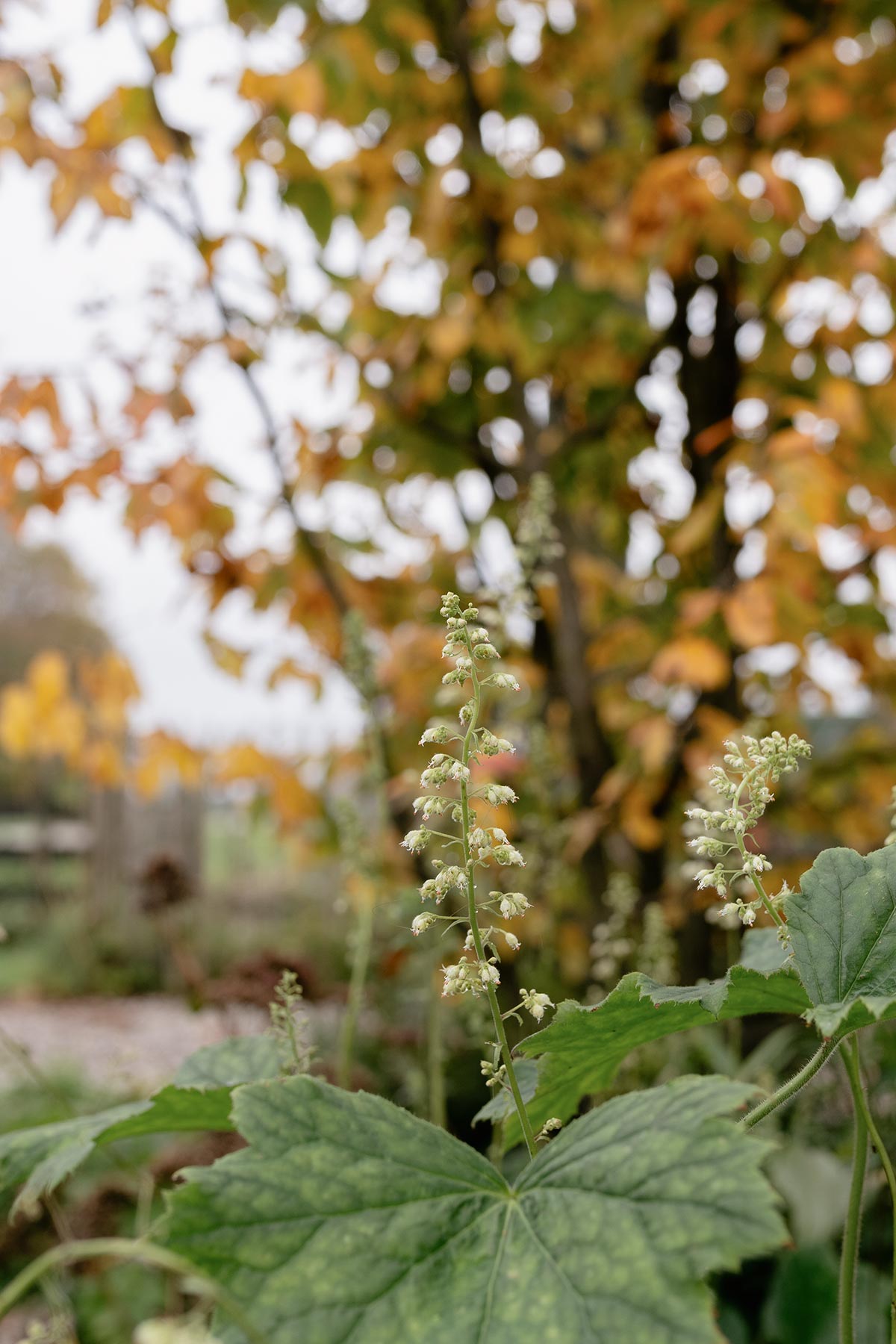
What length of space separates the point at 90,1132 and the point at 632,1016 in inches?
16.3

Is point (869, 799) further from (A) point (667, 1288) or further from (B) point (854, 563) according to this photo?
(A) point (667, 1288)

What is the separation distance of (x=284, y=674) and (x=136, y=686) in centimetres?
229

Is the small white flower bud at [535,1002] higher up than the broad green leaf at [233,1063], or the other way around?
the small white flower bud at [535,1002]

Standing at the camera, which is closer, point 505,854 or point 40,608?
point 505,854

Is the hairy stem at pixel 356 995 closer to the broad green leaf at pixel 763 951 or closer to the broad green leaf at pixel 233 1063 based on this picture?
the broad green leaf at pixel 233 1063

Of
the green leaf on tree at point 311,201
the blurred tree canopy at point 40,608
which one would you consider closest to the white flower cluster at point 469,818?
the green leaf on tree at point 311,201

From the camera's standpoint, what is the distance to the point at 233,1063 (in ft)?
2.80

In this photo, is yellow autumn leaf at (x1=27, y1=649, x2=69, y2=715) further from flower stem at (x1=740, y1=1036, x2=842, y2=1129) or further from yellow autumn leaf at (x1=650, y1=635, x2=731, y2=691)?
flower stem at (x1=740, y1=1036, x2=842, y2=1129)

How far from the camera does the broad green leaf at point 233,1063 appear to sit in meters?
0.82

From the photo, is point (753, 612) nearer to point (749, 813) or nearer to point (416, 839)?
point (749, 813)

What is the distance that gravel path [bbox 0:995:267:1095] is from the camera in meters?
4.59

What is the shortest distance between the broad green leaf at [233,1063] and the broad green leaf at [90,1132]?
49mm

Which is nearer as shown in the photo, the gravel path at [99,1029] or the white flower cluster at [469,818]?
the white flower cluster at [469,818]

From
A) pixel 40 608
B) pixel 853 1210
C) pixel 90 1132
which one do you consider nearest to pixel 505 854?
pixel 853 1210
